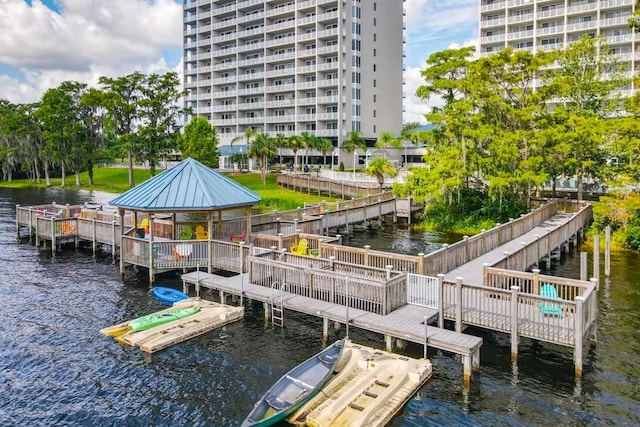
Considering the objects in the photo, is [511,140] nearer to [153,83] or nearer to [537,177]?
[537,177]

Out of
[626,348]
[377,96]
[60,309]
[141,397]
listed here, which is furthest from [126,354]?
[377,96]

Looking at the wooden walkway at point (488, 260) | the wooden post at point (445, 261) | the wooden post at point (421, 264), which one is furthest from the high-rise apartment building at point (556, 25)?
the wooden post at point (421, 264)

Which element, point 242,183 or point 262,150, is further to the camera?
point 242,183

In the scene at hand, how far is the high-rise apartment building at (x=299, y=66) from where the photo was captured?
85.3 metres

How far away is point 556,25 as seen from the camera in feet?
252

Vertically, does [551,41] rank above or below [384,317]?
above

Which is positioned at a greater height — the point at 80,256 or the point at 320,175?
the point at 320,175

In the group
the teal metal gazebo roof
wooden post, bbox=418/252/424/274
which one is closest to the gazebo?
the teal metal gazebo roof

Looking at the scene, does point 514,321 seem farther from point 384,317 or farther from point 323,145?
point 323,145

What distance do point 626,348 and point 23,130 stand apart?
93.1 metres

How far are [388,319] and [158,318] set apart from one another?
8278 millimetres

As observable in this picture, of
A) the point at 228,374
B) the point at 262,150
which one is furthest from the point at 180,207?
the point at 262,150

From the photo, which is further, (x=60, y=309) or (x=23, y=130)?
(x=23, y=130)

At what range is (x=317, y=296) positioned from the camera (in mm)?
18547
